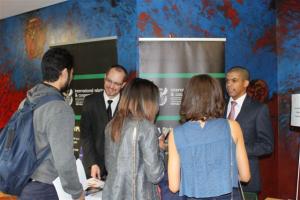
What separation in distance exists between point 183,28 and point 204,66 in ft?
1.70

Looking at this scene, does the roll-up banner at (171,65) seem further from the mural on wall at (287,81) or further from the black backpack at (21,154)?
the black backpack at (21,154)

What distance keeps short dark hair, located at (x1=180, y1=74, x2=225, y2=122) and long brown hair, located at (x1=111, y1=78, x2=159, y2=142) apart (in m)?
0.24

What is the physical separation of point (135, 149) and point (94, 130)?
4.48 ft

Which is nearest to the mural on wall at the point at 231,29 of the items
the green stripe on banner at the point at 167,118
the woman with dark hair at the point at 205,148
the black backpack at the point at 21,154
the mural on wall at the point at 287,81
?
the mural on wall at the point at 287,81

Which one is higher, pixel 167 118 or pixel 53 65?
pixel 53 65

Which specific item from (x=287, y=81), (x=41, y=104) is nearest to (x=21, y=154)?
(x=41, y=104)

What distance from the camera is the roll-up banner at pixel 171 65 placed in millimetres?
3750

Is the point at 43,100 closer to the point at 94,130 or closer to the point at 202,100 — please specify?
the point at 202,100

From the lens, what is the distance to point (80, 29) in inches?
194

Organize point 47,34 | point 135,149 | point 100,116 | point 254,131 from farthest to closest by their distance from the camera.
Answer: point 47,34 → point 100,116 → point 254,131 → point 135,149

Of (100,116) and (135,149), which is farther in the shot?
(100,116)

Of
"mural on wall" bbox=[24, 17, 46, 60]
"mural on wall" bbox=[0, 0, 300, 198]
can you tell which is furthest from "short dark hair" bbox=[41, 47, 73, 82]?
"mural on wall" bbox=[24, 17, 46, 60]

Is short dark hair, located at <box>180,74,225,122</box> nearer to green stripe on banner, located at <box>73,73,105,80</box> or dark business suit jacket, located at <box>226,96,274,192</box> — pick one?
dark business suit jacket, located at <box>226,96,274,192</box>

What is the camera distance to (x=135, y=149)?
2014 millimetres
